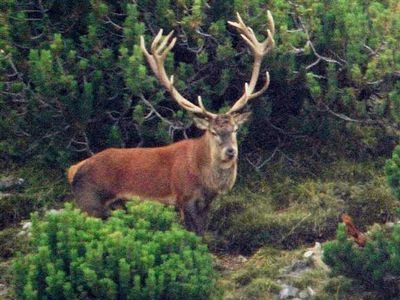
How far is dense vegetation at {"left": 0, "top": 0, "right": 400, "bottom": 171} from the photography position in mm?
11000

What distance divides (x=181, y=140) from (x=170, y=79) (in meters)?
0.72

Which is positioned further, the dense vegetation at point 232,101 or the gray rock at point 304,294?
the dense vegetation at point 232,101

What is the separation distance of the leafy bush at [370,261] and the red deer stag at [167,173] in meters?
1.33

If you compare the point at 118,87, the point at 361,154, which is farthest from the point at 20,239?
the point at 361,154

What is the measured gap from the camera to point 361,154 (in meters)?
11.7

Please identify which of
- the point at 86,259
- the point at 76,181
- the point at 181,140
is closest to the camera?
the point at 86,259

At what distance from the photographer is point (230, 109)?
1070 centimetres

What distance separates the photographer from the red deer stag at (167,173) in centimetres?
1020

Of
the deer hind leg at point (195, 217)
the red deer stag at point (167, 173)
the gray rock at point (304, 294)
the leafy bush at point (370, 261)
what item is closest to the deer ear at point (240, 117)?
the red deer stag at point (167, 173)

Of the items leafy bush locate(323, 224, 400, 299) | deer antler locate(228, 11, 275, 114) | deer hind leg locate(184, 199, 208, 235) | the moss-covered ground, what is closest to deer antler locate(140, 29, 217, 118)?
deer antler locate(228, 11, 275, 114)

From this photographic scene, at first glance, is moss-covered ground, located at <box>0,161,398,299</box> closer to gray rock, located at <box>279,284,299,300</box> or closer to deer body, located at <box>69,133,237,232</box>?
gray rock, located at <box>279,284,299,300</box>

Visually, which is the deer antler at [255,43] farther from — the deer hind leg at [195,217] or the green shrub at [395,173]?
the green shrub at [395,173]

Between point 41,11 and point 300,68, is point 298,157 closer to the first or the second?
point 300,68

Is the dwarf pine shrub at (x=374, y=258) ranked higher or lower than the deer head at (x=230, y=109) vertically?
lower
